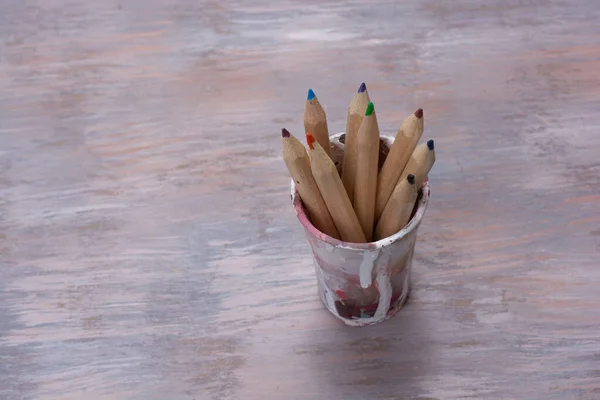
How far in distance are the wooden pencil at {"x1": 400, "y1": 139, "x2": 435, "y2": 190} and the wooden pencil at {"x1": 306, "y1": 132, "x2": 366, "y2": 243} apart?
0.04 metres

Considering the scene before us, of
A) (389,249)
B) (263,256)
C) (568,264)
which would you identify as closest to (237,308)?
(263,256)

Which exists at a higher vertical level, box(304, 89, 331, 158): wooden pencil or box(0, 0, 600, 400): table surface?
box(304, 89, 331, 158): wooden pencil

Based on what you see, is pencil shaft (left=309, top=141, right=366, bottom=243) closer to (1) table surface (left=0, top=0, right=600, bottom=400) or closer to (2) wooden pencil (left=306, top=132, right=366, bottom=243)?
(2) wooden pencil (left=306, top=132, right=366, bottom=243)

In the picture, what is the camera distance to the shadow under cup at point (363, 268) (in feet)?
1.19

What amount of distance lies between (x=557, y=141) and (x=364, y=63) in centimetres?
21

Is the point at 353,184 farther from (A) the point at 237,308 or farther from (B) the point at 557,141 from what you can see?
(B) the point at 557,141

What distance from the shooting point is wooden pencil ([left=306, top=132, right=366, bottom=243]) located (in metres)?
0.32

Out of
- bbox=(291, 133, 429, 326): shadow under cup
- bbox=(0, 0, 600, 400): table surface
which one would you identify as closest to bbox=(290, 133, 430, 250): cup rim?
bbox=(291, 133, 429, 326): shadow under cup

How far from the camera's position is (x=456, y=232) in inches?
19.3

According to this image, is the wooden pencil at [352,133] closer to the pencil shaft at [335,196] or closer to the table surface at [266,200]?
the pencil shaft at [335,196]

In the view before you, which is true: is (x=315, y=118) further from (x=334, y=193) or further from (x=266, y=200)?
(x=266, y=200)

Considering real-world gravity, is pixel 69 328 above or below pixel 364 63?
below

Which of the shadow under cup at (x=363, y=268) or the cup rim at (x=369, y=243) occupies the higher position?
the cup rim at (x=369, y=243)

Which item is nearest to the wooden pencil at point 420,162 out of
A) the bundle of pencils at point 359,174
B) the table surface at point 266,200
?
the bundle of pencils at point 359,174
